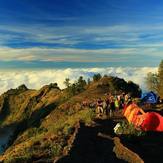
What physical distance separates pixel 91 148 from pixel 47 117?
5613 cm

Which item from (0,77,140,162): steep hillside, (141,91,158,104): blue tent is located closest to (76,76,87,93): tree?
(0,77,140,162): steep hillside

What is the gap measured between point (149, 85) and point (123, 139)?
113 metres

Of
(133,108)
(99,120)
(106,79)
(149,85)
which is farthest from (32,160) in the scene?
(149,85)

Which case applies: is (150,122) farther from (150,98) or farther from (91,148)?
(150,98)

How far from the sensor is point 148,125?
42.3m

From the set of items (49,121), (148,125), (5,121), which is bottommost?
(5,121)

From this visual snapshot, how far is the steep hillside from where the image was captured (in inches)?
1484

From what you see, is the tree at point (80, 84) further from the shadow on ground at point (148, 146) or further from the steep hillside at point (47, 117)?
the shadow on ground at point (148, 146)

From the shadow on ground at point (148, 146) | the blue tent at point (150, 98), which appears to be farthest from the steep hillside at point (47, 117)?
the blue tent at point (150, 98)

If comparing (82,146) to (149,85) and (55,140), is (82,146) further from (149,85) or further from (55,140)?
(149,85)

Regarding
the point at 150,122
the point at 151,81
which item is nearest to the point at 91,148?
the point at 150,122

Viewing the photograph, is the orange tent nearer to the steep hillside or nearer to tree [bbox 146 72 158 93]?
the steep hillside

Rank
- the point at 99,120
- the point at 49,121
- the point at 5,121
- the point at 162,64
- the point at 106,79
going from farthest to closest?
the point at 5,121
the point at 162,64
the point at 106,79
the point at 49,121
the point at 99,120

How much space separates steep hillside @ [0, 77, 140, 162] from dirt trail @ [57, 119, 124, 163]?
84 cm
